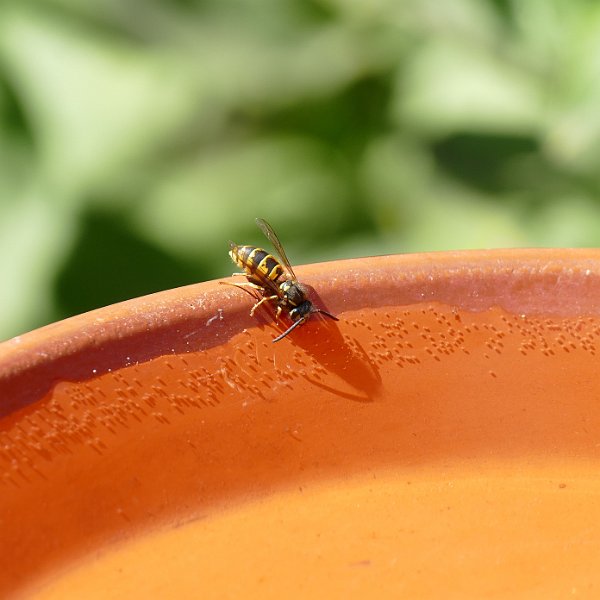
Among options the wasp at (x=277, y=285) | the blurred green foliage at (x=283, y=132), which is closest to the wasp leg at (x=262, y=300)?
the wasp at (x=277, y=285)

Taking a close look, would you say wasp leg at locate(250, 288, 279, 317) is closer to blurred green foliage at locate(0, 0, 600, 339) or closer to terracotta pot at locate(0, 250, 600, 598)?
terracotta pot at locate(0, 250, 600, 598)

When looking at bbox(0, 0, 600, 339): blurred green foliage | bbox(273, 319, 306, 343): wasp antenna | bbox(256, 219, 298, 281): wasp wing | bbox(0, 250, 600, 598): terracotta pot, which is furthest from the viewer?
bbox(0, 0, 600, 339): blurred green foliage

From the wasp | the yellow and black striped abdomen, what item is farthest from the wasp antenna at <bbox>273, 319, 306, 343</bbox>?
the yellow and black striped abdomen

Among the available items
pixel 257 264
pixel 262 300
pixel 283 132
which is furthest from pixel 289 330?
pixel 283 132

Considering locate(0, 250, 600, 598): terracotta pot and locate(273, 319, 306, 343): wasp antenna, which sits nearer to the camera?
locate(0, 250, 600, 598): terracotta pot

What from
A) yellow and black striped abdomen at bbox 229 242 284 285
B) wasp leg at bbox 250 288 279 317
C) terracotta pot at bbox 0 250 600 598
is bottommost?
terracotta pot at bbox 0 250 600 598

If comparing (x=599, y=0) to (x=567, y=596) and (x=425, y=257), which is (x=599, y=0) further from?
(x=567, y=596)

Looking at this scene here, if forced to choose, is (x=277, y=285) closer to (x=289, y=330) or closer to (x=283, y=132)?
(x=289, y=330)

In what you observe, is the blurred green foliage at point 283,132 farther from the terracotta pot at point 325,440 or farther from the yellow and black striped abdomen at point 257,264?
the terracotta pot at point 325,440
